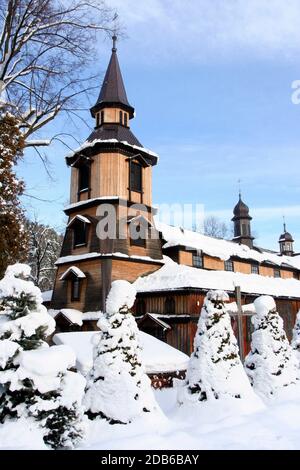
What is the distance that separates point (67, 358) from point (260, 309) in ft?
31.7

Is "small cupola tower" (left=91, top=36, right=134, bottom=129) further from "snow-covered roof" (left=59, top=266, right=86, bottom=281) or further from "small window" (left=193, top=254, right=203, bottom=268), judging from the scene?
"small window" (left=193, top=254, right=203, bottom=268)

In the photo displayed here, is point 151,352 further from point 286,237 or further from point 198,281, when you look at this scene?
point 286,237

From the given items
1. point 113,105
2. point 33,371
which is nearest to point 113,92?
point 113,105

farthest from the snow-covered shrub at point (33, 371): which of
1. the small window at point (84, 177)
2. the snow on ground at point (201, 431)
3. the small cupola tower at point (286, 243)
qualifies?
the small cupola tower at point (286, 243)

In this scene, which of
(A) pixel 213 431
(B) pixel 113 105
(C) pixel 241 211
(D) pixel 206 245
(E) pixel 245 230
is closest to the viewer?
(A) pixel 213 431

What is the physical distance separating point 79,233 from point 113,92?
11424 millimetres

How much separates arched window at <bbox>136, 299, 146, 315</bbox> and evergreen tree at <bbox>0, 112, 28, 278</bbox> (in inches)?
563

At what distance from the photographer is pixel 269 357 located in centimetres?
1422

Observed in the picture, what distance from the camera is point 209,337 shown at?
1229 cm

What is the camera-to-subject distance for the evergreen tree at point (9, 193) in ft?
39.9

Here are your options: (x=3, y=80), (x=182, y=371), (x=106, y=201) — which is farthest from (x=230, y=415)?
(x=106, y=201)

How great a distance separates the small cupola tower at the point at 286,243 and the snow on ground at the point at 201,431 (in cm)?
4449

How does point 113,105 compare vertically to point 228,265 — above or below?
above

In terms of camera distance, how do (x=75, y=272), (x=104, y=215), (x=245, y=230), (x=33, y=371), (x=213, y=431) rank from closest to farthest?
1. (x=33, y=371)
2. (x=213, y=431)
3. (x=75, y=272)
4. (x=104, y=215)
5. (x=245, y=230)
